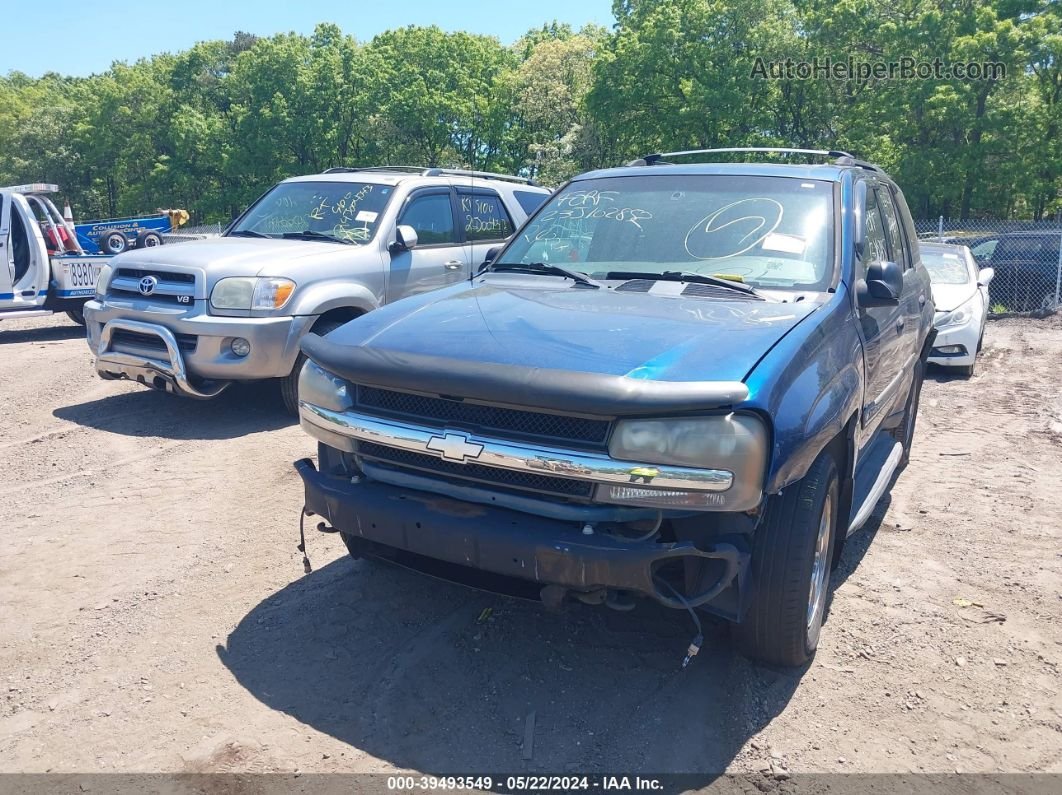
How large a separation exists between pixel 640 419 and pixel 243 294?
15.5ft

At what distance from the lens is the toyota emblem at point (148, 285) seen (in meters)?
7.01

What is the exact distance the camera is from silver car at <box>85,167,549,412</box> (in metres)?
6.73

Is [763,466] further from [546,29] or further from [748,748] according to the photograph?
[546,29]

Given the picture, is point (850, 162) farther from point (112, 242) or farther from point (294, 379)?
point (112, 242)

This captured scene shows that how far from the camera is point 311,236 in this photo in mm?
7730

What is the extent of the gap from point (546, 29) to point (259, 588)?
207ft

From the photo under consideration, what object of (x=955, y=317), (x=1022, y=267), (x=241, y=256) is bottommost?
(x=1022, y=267)

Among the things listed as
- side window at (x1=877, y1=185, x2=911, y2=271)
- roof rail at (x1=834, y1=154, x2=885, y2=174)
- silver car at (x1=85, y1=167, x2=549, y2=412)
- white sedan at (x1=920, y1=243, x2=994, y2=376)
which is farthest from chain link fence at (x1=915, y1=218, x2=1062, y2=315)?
roof rail at (x1=834, y1=154, x2=885, y2=174)

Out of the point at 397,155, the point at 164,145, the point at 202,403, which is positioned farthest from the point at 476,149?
the point at 202,403

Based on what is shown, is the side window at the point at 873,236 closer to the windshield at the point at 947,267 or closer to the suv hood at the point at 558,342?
the suv hood at the point at 558,342

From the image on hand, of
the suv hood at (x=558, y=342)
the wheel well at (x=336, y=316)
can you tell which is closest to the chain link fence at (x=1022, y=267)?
the wheel well at (x=336, y=316)

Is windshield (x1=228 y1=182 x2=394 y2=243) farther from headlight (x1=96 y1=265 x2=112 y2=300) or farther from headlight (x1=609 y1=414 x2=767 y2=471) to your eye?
headlight (x1=609 y1=414 x2=767 y2=471)

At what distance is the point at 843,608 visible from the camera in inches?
164

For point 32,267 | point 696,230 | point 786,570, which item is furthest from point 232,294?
point 32,267
